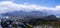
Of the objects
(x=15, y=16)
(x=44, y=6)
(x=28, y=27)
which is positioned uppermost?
(x=44, y=6)

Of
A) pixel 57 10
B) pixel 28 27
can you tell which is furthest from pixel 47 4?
pixel 28 27

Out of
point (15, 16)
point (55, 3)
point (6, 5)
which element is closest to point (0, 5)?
point (6, 5)

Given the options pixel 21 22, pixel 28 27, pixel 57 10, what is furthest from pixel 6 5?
pixel 57 10

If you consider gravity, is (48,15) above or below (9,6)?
below

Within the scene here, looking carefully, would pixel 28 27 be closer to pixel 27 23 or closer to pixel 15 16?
pixel 27 23

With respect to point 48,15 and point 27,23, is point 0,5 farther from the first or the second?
point 48,15

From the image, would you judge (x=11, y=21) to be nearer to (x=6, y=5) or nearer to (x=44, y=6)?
(x=6, y=5)

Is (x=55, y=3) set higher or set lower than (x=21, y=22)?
higher
